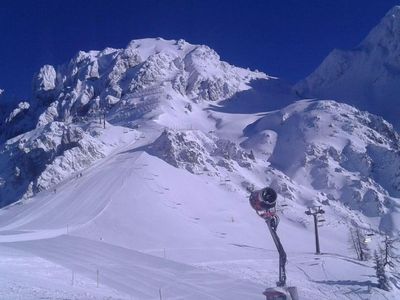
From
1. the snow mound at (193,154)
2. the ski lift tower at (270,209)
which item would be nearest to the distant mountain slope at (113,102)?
the snow mound at (193,154)

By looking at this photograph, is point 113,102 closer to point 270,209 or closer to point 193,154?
point 193,154

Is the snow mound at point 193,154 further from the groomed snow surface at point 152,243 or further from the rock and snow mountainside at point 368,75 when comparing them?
the rock and snow mountainside at point 368,75

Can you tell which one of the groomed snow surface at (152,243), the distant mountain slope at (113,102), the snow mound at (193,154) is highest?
the distant mountain slope at (113,102)

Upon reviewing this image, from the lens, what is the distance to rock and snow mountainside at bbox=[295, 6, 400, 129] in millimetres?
153000

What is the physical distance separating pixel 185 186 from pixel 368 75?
107 metres

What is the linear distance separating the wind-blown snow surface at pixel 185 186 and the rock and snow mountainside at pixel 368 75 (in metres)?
13.7

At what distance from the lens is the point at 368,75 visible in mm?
162000

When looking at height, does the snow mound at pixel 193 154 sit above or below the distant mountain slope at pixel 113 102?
below

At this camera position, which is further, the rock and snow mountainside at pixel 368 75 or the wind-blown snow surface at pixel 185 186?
the rock and snow mountainside at pixel 368 75

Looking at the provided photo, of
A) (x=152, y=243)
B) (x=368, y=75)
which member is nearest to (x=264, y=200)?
(x=152, y=243)

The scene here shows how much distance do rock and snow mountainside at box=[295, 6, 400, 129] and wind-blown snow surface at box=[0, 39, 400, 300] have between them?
1369 cm

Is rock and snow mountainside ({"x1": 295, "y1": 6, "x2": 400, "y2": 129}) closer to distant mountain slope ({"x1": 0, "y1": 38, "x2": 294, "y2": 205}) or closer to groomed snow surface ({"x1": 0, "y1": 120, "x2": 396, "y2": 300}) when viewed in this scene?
distant mountain slope ({"x1": 0, "y1": 38, "x2": 294, "y2": 205})

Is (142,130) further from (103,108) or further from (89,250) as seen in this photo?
(89,250)

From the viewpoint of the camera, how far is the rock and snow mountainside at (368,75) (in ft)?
502
